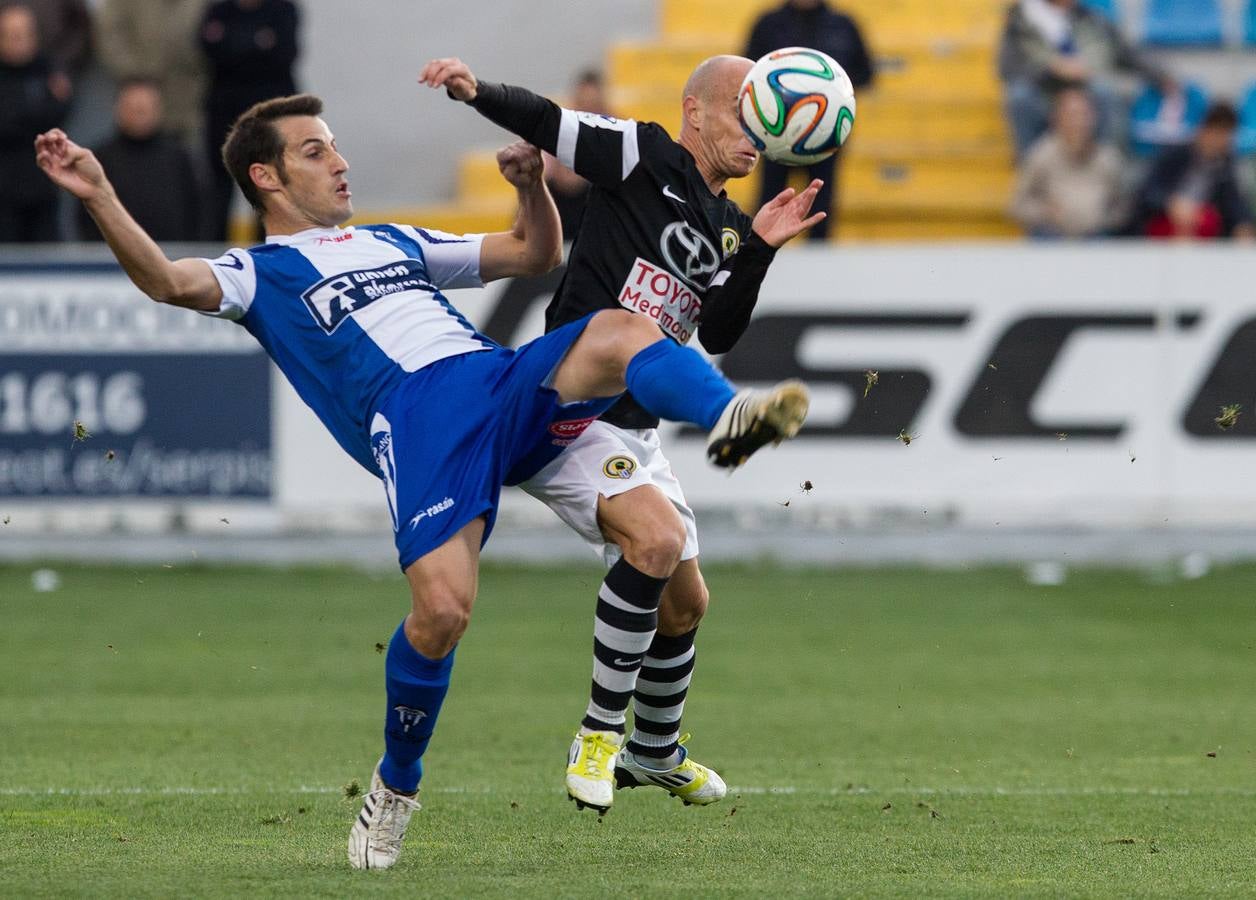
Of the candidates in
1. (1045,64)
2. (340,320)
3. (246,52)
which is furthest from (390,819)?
(1045,64)

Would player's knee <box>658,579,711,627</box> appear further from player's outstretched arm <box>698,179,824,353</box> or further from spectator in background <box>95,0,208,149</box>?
spectator in background <box>95,0,208,149</box>

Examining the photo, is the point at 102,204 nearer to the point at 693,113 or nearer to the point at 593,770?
the point at 693,113

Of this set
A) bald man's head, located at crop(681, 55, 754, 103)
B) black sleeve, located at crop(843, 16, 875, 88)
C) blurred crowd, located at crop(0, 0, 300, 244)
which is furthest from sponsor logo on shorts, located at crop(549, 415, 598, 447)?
black sleeve, located at crop(843, 16, 875, 88)

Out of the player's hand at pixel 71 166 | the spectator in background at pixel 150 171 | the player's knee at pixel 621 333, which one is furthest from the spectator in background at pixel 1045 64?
the player's hand at pixel 71 166

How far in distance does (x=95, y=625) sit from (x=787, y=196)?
267 inches

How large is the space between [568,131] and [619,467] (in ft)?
3.45

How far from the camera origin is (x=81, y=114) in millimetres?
16922

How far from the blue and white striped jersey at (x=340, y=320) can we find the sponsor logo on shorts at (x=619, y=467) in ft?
1.77

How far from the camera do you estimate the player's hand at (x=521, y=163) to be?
6.38 m

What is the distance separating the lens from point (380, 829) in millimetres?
5891

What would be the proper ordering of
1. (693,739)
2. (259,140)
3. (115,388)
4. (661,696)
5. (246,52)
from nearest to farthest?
(259,140), (661,696), (693,739), (115,388), (246,52)

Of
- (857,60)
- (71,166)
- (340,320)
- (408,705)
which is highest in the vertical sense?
(71,166)

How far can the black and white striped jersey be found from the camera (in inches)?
252

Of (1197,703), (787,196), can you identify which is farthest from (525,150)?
(1197,703)
